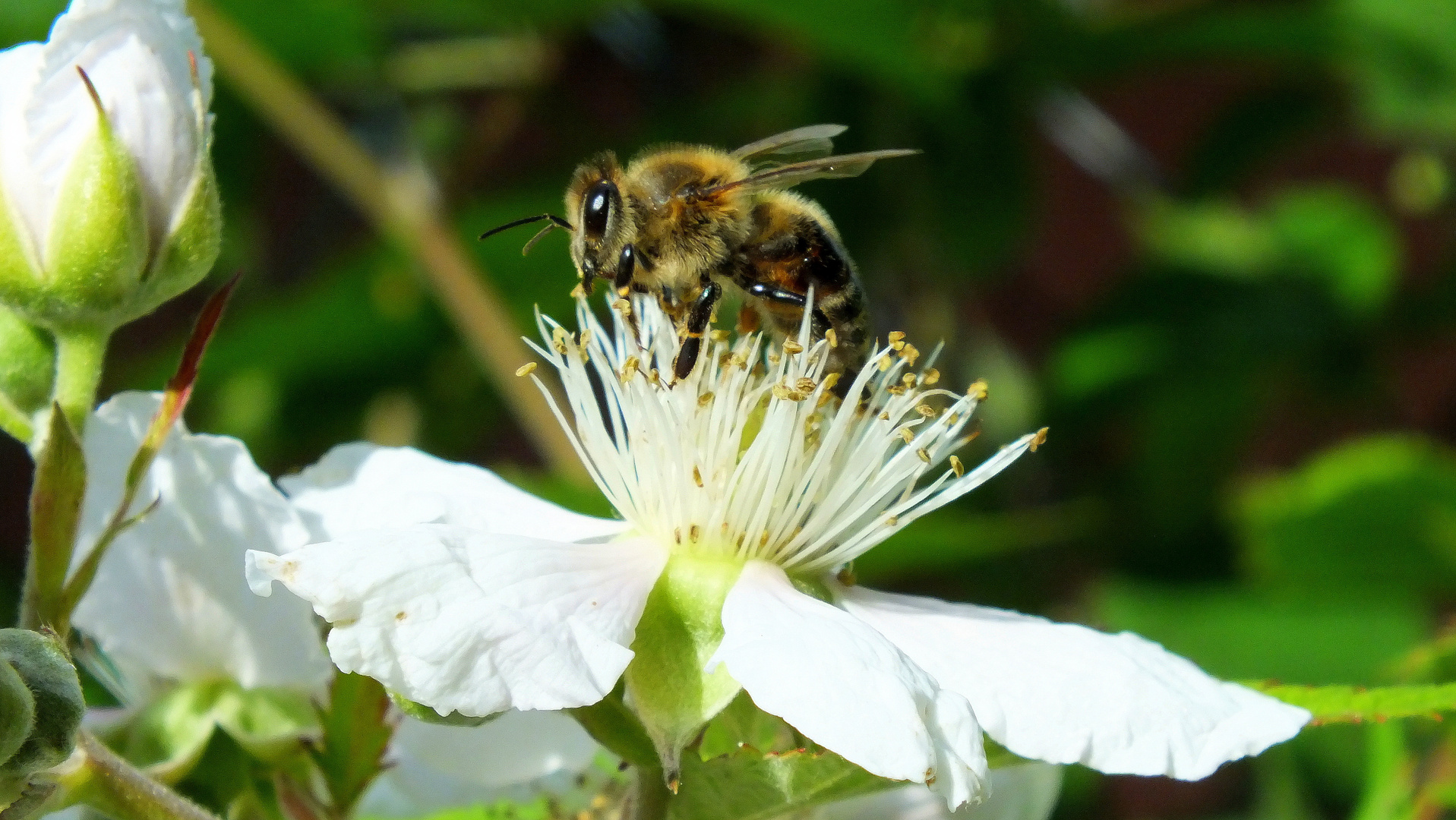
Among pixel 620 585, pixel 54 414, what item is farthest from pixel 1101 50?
pixel 54 414

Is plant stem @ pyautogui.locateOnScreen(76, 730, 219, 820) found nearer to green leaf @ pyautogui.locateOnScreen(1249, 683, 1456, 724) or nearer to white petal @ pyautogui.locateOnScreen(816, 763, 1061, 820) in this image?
white petal @ pyautogui.locateOnScreen(816, 763, 1061, 820)

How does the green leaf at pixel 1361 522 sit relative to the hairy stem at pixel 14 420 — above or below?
above

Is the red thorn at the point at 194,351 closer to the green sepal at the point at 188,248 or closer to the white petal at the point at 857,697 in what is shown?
the green sepal at the point at 188,248

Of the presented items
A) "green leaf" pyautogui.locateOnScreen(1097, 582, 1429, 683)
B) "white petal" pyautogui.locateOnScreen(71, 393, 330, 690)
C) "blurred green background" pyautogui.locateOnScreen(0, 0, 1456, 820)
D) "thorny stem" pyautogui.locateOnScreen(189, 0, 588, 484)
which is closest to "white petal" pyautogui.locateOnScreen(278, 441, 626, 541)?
"white petal" pyautogui.locateOnScreen(71, 393, 330, 690)

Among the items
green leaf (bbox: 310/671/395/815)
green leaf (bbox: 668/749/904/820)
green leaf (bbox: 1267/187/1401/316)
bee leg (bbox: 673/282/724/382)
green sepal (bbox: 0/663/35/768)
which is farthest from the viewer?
green leaf (bbox: 1267/187/1401/316)

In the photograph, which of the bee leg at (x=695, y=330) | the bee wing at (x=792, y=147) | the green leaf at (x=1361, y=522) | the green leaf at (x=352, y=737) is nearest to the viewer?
the green leaf at (x=352, y=737)

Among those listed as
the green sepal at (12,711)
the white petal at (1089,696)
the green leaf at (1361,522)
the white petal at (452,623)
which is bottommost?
the green sepal at (12,711)

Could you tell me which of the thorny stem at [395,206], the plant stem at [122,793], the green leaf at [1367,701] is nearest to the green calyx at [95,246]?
the plant stem at [122,793]
